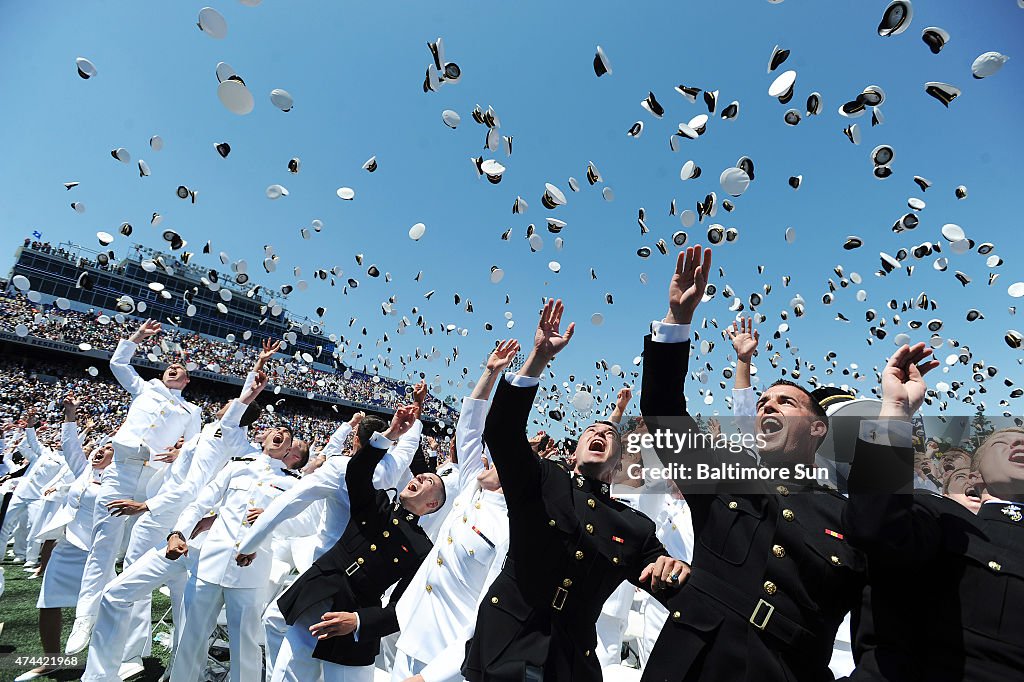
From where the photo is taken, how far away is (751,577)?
7.16 ft

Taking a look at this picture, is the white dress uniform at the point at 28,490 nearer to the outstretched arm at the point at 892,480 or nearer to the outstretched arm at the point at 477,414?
the outstretched arm at the point at 477,414

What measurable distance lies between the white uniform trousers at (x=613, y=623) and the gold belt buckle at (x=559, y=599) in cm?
310

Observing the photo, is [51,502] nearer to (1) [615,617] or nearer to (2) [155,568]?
(2) [155,568]

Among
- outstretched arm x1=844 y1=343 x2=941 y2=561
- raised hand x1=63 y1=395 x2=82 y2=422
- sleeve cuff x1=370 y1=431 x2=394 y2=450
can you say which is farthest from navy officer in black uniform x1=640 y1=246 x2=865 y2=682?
raised hand x1=63 y1=395 x2=82 y2=422

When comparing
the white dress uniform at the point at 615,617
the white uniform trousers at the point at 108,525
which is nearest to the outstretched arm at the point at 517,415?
the white dress uniform at the point at 615,617

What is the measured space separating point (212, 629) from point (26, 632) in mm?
3817

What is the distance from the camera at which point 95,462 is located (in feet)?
24.2

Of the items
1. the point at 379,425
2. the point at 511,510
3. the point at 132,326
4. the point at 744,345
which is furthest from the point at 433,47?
the point at 132,326

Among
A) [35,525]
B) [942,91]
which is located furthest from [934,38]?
[35,525]

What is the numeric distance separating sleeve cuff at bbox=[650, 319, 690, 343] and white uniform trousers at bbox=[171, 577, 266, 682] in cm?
456

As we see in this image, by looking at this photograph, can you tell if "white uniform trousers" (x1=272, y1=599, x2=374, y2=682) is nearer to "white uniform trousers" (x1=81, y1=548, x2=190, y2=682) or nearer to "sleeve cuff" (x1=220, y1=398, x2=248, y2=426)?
"white uniform trousers" (x1=81, y1=548, x2=190, y2=682)

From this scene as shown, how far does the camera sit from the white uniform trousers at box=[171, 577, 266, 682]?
14.9 ft

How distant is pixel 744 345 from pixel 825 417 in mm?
854

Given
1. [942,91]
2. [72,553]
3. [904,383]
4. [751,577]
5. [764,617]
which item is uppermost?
[942,91]
